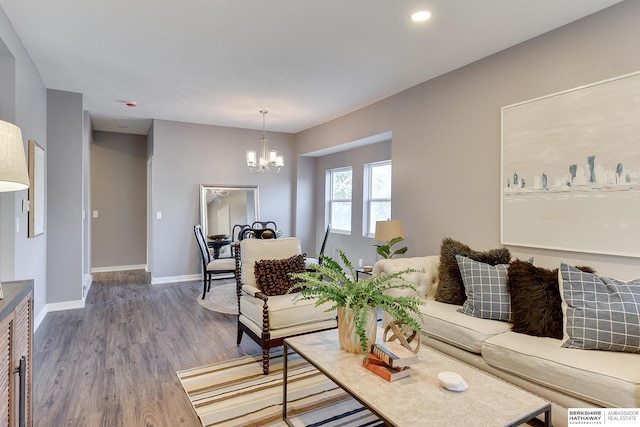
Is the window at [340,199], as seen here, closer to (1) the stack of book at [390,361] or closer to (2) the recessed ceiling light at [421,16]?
(2) the recessed ceiling light at [421,16]

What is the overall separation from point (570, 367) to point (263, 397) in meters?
1.81

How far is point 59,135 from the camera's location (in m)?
4.43

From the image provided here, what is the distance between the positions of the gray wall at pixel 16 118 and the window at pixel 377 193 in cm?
439

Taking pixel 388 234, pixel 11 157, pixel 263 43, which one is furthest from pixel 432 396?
pixel 263 43

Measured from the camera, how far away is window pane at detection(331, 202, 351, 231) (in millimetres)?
6662

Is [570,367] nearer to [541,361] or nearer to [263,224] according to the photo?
[541,361]

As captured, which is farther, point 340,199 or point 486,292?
point 340,199

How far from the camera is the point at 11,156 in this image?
1.47 meters

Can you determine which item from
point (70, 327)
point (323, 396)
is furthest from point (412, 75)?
point (70, 327)

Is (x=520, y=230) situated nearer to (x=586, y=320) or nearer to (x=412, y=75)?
(x=586, y=320)

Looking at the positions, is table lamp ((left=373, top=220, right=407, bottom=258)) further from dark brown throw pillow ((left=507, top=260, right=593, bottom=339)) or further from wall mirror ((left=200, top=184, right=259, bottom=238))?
wall mirror ((left=200, top=184, right=259, bottom=238))

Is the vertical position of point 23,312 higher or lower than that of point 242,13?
lower

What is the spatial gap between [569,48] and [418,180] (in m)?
1.82

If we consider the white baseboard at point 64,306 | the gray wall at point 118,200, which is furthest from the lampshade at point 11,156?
the gray wall at point 118,200
